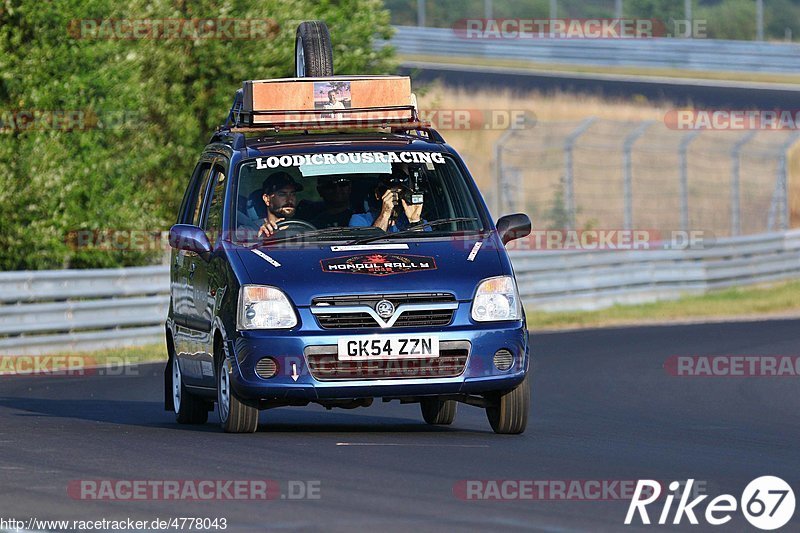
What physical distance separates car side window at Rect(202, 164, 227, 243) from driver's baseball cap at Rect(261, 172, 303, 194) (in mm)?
311

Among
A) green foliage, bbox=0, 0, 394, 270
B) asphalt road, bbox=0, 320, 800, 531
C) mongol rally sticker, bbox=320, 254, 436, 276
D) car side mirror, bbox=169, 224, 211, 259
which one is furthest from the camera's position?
green foliage, bbox=0, 0, 394, 270

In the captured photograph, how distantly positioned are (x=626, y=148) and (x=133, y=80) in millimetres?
9189

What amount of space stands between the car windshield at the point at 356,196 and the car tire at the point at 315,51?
2474 millimetres

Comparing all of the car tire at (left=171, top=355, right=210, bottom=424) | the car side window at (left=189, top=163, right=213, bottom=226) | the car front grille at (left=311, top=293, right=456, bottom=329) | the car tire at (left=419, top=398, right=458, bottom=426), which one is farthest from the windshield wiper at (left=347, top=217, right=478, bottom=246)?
the car tire at (left=171, top=355, right=210, bottom=424)

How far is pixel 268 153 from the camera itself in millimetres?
11359

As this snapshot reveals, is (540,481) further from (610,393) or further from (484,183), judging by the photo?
(484,183)

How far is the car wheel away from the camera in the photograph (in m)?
10.4

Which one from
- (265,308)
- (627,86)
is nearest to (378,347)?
(265,308)

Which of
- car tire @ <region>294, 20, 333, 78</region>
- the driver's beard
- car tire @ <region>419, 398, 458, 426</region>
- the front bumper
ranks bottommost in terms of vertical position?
car tire @ <region>419, 398, 458, 426</region>

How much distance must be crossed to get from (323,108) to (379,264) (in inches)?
86.3

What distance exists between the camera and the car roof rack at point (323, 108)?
1202 centimetres

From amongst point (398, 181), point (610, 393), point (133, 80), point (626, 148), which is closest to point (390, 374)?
point (398, 181)

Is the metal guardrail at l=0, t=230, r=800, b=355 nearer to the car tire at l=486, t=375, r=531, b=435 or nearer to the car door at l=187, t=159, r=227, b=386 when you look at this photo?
the car door at l=187, t=159, r=227, b=386

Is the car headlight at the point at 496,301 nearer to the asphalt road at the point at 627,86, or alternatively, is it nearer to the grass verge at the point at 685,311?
the grass verge at the point at 685,311
